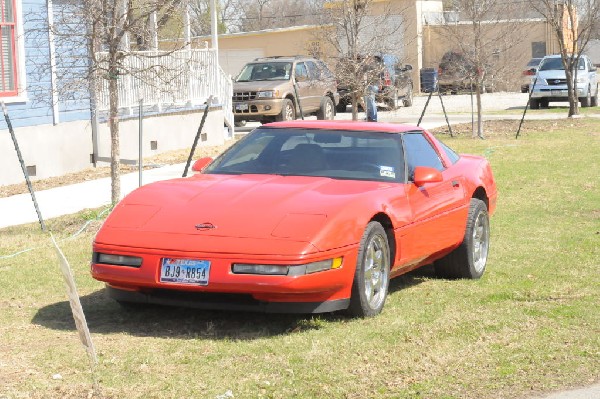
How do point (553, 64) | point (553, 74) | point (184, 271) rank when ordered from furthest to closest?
point (553, 64) < point (553, 74) < point (184, 271)

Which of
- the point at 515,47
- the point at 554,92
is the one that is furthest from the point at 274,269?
the point at 515,47

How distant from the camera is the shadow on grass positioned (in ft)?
24.1

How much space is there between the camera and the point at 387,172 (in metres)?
8.52

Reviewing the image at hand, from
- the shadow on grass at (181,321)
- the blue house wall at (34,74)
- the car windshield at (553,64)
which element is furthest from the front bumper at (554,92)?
the shadow on grass at (181,321)

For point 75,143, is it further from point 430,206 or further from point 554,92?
point 554,92

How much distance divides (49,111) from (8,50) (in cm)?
131

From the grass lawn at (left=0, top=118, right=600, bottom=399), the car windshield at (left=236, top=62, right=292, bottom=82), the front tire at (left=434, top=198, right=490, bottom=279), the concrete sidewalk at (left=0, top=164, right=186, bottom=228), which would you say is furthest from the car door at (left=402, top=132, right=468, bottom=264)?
the car windshield at (left=236, top=62, right=292, bottom=82)

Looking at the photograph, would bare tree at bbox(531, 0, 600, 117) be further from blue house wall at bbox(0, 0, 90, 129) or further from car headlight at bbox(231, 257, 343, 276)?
car headlight at bbox(231, 257, 343, 276)

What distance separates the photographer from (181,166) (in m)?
19.7

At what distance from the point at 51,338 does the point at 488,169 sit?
184 inches

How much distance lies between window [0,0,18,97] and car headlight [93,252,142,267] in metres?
10.3

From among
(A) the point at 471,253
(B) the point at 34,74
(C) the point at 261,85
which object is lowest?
(A) the point at 471,253

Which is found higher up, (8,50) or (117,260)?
(8,50)

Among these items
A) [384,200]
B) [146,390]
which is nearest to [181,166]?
[384,200]
